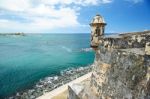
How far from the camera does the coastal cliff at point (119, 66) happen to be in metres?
6.55

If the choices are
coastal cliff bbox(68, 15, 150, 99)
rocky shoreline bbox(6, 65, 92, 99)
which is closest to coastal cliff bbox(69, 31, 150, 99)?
coastal cliff bbox(68, 15, 150, 99)

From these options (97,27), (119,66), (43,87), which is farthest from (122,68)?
(43,87)

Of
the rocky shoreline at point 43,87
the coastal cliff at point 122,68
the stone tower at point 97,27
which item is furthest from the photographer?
the rocky shoreline at point 43,87

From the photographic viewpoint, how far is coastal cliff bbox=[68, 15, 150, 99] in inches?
258

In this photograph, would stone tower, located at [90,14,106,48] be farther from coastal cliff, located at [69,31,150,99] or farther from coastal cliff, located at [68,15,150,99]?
coastal cliff, located at [69,31,150,99]

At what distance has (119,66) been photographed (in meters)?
7.97

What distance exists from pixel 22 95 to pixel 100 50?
18071 millimetres

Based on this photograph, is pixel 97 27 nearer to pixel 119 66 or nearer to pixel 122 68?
pixel 119 66

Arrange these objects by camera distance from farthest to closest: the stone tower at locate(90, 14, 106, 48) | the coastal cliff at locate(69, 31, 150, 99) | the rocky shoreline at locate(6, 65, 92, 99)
Answer: the rocky shoreline at locate(6, 65, 92, 99) → the stone tower at locate(90, 14, 106, 48) → the coastal cliff at locate(69, 31, 150, 99)

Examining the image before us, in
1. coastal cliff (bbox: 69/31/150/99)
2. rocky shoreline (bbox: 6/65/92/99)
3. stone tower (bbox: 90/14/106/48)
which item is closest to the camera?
coastal cliff (bbox: 69/31/150/99)

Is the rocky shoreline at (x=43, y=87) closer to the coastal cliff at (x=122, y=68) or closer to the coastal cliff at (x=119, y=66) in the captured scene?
the coastal cliff at (x=119, y=66)

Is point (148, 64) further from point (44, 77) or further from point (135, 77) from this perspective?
point (44, 77)

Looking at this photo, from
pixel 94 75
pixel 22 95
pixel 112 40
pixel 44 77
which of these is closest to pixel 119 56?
pixel 112 40

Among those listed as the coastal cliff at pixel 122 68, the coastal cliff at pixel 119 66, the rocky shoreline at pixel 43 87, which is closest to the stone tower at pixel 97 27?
the coastal cliff at pixel 119 66
